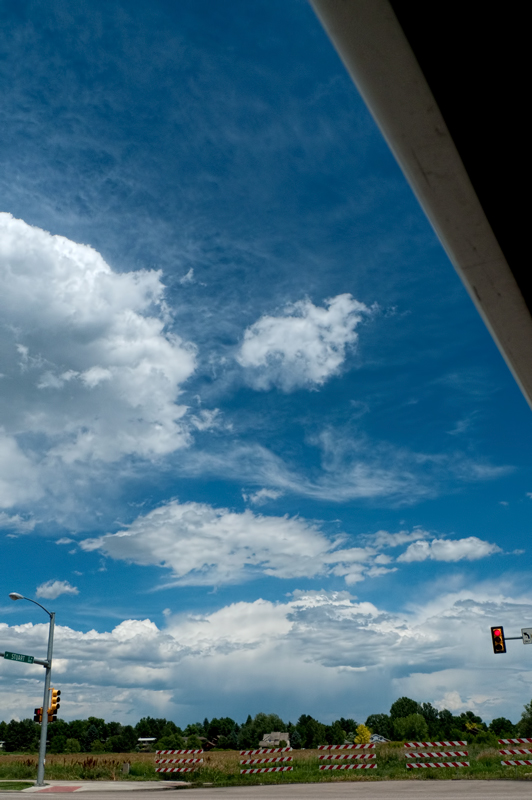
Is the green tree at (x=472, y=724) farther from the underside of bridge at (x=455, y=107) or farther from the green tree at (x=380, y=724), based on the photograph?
the underside of bridge at (x=455, y=107)

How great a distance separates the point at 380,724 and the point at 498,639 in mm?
164036

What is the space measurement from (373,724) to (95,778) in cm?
15551

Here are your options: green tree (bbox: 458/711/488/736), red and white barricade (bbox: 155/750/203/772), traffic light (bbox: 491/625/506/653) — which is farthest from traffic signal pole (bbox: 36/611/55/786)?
green tree (bbox: 458/711/488/736)

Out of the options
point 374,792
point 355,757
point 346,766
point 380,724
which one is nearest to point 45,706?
point 346,766

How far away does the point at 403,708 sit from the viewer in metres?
148

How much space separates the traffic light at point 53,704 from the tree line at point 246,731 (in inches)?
2661

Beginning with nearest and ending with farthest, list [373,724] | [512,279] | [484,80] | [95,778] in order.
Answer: [484,80], [512,279], [95,778], [373,724]

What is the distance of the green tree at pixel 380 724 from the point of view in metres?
157

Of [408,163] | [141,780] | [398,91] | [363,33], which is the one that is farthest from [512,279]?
[141,780]

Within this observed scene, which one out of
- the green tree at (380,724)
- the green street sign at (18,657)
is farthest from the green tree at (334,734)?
the green street sign at (18,657)

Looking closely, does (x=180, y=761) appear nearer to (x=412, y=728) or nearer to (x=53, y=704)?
(x=53, y=704)

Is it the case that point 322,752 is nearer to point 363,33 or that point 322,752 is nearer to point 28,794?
point 28,794

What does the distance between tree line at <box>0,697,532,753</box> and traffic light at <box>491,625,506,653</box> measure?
76.7 meters

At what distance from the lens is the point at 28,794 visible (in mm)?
24375
